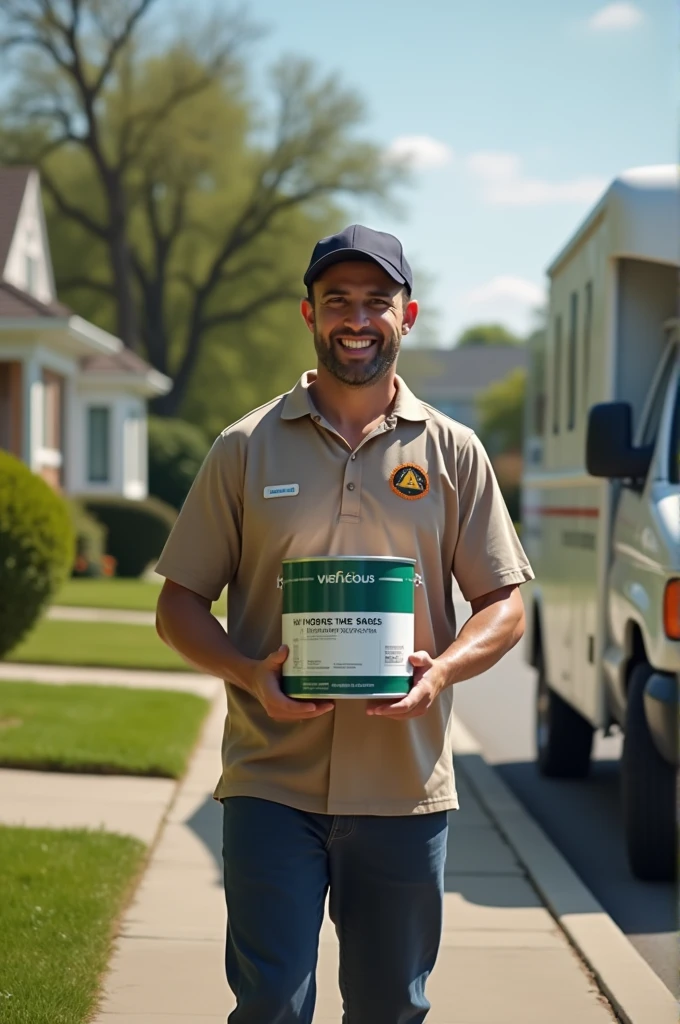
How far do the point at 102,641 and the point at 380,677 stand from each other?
538 inches

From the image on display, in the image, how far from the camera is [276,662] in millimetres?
3281

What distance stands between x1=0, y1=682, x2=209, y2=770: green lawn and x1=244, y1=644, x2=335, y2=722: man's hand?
228 inches

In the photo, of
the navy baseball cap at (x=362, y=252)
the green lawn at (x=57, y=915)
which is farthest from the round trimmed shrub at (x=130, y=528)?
the navy baseball cap at (x=362, y=252)

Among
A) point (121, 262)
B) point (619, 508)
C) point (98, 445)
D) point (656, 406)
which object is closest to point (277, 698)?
point (619, 508)

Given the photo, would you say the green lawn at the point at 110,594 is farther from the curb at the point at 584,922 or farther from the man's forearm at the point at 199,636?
the man's forearm at the point at 199,636

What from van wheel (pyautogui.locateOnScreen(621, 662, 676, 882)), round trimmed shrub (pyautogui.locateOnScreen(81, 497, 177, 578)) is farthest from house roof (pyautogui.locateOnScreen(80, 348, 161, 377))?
van wheel (pyautogui.locateOnScreen(621, 662, 676, 882))

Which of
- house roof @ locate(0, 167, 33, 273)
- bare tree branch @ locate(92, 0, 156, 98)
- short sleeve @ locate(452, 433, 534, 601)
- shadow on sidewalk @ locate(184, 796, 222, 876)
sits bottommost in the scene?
shadow on sidewalk @ locate(184, 796, 222, 876)

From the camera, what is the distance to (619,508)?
301 inches

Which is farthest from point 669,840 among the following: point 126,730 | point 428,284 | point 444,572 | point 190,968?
point 428,284

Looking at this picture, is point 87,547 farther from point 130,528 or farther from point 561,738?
point 561,738

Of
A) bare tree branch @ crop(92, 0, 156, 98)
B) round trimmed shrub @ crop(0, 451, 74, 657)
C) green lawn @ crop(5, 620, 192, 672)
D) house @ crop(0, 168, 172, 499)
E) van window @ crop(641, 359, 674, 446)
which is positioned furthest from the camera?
bare tree branch @ crop(92, 0, 156, 98)

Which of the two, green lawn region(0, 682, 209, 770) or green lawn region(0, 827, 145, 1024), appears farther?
green lawn region(0, 682, 209, 770)

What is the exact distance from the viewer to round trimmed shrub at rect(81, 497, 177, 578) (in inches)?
1153

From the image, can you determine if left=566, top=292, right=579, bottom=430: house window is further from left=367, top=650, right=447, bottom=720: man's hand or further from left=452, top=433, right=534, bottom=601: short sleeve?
left=367, top=650, right=447, bottom=720: man's hand
